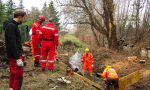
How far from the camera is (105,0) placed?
1094 inches

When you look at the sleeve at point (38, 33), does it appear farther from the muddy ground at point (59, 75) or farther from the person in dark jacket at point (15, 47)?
the person in dark jacket at point (15, 47)

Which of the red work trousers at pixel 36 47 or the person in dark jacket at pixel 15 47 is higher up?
the person in dark jacket at pixel 15 47

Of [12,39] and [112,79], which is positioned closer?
[12,39]

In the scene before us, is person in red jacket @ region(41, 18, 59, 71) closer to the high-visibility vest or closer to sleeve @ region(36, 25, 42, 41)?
sleeve @ region(36, 25, 42, 41)

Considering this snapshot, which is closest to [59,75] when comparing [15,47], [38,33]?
[38,33]

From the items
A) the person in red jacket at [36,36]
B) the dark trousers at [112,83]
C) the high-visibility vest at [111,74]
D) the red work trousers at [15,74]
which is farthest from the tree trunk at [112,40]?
the red work trousers at [15,74]

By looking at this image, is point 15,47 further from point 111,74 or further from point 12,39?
point 111,74

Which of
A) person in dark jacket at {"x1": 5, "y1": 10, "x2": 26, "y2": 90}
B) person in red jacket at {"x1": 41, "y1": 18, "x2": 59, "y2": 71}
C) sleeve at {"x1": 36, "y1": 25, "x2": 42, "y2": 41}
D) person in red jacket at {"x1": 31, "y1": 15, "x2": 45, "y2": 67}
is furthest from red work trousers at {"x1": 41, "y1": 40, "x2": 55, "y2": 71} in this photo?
person in dark jacket at {"x1": 5, "y1": 10, "x2": 26, "y2": 90}

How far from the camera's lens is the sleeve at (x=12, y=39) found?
8227 millimetres

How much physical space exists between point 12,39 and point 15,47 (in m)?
0.20

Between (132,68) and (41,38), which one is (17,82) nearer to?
(41,38)

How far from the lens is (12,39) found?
8219 mm

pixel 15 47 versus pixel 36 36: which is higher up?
pixel 15 47

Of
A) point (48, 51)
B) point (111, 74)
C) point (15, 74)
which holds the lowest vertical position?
point (111, 74)
